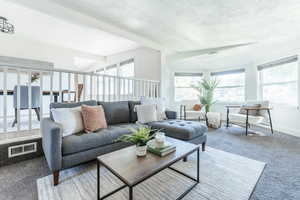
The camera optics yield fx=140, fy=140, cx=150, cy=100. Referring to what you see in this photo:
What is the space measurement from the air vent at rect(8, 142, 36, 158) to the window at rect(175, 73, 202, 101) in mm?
4716

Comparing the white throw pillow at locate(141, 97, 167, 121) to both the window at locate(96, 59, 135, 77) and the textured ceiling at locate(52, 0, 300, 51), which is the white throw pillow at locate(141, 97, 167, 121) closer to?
the textured ceiling at locate(52, 0, 300, 51)

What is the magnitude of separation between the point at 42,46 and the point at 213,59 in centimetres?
581

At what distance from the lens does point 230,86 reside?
5402 mm

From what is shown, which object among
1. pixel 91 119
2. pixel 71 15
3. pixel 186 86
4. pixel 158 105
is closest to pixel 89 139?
pixel 91 119

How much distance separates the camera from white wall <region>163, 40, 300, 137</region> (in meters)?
3.60

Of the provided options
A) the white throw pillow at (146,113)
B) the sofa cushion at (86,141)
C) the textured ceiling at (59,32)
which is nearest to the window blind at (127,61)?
the textured ceiling at (59,32)

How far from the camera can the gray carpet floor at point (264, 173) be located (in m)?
1.38

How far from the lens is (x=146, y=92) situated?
4.07 metres

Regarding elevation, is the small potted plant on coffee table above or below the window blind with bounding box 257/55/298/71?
below

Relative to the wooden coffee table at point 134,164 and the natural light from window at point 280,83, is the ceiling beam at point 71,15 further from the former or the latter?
the natural light from window at point 280,83

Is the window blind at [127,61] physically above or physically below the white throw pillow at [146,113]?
above

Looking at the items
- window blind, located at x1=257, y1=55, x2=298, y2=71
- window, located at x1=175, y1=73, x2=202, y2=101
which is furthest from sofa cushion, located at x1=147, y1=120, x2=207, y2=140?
window, located at x1=175, y1=73, x2=202, y2=101

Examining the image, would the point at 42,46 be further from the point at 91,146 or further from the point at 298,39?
the point at 298,39

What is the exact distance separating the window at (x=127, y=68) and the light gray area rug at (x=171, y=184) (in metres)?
3.80
